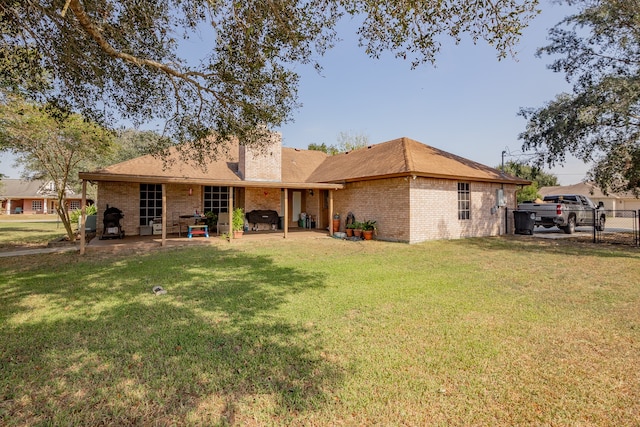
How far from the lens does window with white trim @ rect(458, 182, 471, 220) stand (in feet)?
46.3

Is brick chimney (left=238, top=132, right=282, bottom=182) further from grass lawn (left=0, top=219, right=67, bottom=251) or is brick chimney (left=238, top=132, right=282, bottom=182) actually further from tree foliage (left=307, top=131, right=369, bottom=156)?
tree foliage (left=307, top=131, right=369, bottom=156)

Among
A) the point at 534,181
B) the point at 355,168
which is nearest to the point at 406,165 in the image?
the point at 355,168

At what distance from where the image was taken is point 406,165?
12.5 metres

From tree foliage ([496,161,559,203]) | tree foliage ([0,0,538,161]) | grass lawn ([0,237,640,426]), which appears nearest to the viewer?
grass lawn ([0,237,640,426])

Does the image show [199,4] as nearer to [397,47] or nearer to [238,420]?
[397,47]

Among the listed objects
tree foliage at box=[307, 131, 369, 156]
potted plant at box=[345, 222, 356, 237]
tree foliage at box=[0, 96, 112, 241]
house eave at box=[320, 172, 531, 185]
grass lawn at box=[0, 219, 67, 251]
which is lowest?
grass lawn at box=[0, 219, 67, 251]

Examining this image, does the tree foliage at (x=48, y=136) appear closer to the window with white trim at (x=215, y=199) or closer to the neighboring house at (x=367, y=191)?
the neighboring house at (x=367, y=191)

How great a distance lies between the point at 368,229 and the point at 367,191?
75.5 inches

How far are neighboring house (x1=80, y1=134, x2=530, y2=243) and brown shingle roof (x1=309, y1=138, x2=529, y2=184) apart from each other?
0.19 ft

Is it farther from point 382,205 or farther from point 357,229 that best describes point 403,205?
point 357,229

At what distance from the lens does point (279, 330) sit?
12.9ft

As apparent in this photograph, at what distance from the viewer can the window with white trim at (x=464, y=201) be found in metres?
14.1

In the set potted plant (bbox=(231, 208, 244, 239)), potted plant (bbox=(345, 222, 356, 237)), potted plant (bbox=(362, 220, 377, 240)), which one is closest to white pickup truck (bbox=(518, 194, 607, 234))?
potted plant (bbox=(362, 220, 377, 240))

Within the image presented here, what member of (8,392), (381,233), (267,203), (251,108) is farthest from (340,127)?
(8,392)
